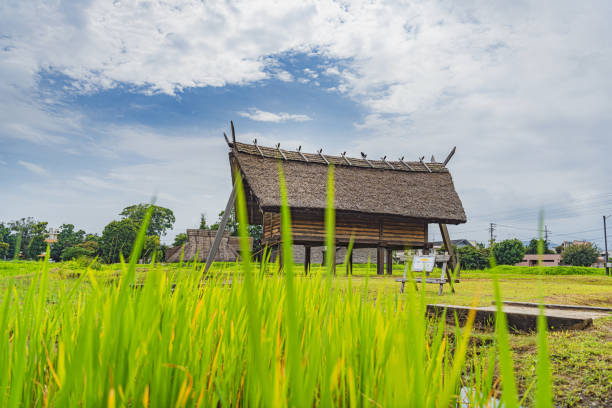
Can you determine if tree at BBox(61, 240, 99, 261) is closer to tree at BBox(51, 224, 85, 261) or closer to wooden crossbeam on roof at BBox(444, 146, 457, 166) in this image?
tree at BBox(51, 224, 85, 261)

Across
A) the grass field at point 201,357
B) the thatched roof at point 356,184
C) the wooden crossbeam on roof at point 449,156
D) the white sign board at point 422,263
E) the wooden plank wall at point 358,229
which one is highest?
the wooden crossbeam on roof at point 449,156

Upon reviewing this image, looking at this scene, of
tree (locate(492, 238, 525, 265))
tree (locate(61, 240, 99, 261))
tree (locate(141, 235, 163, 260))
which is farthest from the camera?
tree (locate(492, 238, 525, 265))

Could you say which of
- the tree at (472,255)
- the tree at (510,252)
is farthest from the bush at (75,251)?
the tree at (510,252)

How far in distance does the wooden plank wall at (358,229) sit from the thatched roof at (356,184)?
772 mm

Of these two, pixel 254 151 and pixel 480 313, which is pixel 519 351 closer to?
pixel 480 313

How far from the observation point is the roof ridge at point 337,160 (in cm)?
1487

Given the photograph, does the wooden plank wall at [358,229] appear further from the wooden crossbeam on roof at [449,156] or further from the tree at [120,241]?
the tree at [120,241]

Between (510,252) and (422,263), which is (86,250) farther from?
(510,252)

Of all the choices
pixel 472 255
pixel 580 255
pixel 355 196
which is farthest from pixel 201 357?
pixel 580 255

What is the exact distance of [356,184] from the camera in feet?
51.7

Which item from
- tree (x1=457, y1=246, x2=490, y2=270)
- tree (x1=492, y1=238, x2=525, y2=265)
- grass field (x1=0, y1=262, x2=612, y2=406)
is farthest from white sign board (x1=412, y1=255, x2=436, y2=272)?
tree (x1=492, y1=238, x2=525, y2=265)

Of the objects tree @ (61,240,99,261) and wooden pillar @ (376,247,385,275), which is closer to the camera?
tree @ (61,240,99,261)

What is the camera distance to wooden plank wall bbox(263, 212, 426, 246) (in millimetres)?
14344

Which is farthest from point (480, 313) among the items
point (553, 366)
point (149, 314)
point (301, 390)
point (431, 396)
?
point (301, 390)
